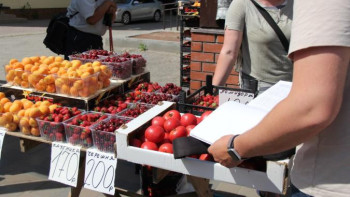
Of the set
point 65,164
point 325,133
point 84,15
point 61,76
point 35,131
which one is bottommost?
point 65,164

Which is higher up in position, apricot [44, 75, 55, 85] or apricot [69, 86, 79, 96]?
apricot [44, 75, 55, 85]

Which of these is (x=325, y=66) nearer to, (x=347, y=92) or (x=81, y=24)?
(x=347, y=92)

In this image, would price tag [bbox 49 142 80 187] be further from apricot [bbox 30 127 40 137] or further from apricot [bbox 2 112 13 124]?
apricot [bbox 2 112 13 124]

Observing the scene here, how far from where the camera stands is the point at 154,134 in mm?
1880

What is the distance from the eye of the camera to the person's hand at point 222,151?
131 cm

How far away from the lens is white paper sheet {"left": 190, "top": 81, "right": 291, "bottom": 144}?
1467 mm

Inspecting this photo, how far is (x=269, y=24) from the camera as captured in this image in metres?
2.22

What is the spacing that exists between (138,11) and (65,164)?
15.9 meters

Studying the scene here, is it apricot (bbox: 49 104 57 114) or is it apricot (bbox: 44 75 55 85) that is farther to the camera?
apricot (bbox: 44 75 55 85)

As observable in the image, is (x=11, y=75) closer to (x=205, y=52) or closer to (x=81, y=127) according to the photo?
(x=81, y=127)

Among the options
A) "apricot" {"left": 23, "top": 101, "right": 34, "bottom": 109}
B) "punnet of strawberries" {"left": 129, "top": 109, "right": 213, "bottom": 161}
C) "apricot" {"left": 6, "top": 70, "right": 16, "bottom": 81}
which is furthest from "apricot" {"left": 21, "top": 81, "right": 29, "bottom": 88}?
"punnet of strawberries" {"left": 129, "top": 109, "right": 213, "bottom": 161}

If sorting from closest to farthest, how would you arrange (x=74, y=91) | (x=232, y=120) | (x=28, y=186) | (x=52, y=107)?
(x=232, y=120)
(x=52, y=107)
(x=74, y=91)
(x=28, y=186)

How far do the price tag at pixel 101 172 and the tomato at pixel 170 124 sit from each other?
354mm

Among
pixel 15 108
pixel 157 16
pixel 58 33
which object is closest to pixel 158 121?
pixel 15 108
